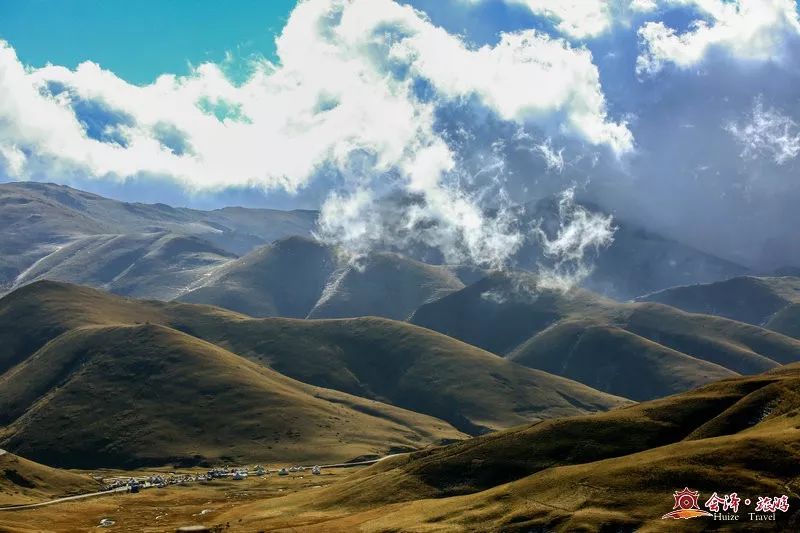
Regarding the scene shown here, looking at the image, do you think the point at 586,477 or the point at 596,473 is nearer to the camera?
the point at 596,473

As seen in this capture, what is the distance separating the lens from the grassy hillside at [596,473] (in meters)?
117

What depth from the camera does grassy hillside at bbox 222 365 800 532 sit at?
117 meters

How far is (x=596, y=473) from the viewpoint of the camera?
5354 inches

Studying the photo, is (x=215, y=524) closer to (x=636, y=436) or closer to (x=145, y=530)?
(x=145, y=530)

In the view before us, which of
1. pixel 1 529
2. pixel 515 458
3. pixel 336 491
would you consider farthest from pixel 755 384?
pixel 1 529

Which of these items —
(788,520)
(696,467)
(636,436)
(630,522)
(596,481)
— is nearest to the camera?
(788,520)

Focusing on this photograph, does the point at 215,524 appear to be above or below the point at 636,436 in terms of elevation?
below

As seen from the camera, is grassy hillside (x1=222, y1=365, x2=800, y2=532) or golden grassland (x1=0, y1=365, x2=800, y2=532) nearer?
golden grassland (x1=0, y1=365, x2=800, y2=532)

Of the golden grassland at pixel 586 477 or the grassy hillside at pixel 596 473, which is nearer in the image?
the golden grassland at pixel 586 477

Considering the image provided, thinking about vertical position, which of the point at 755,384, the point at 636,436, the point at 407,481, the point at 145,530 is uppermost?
the point at 755,384

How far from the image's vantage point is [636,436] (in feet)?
541

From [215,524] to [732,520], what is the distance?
370ft

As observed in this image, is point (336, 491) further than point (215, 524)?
Yes

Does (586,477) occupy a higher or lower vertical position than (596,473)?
lower
